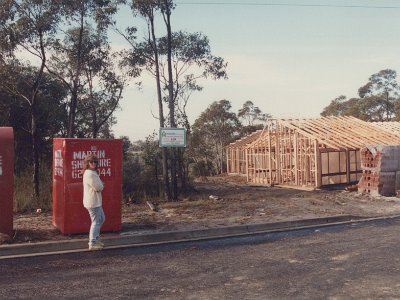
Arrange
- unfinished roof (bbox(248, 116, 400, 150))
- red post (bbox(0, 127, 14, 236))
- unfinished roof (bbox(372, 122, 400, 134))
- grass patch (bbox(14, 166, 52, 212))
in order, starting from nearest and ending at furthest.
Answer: red post (bbox(0, 127, 14, 236))
grass patch (bbox(14, 166, 52, 212))
unfinished roof (bbox(248, 116, 400, 150))
unfinished roof (bbox(372, 122, 400, 134))

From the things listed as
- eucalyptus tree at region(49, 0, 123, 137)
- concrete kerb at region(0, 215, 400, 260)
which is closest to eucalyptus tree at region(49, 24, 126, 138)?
eucalyptus tree at region(49, 0, 123, 137)

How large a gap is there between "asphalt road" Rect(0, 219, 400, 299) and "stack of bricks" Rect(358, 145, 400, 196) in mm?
8221

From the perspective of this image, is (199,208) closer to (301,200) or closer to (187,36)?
(301,200)

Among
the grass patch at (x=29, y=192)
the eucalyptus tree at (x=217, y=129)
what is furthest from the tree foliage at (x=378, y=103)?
the grass patch at (x=29, y=192)

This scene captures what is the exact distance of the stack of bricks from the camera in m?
16.9

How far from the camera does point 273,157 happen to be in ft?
88.6

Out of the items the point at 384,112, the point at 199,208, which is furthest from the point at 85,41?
the point at 384,112

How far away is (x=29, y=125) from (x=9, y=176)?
1212 cm

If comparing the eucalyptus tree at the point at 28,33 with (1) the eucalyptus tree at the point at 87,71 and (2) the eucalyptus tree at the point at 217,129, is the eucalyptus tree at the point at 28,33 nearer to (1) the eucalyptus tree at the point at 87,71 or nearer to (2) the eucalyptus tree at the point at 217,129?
(1) the eucalyptus tree at the point at 87,71

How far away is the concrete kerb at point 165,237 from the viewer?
27.3ft

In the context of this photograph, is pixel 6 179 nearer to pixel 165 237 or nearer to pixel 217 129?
pixel 165 237

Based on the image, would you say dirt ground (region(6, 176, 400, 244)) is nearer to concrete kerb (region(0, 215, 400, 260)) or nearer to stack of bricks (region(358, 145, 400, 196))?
concrete kerb (region(0, 215, 400, 260))

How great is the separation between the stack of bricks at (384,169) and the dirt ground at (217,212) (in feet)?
2.05

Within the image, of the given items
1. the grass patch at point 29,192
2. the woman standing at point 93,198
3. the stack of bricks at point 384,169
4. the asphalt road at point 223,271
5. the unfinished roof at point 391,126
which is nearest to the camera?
Result: the asphalt road at point 223,271
